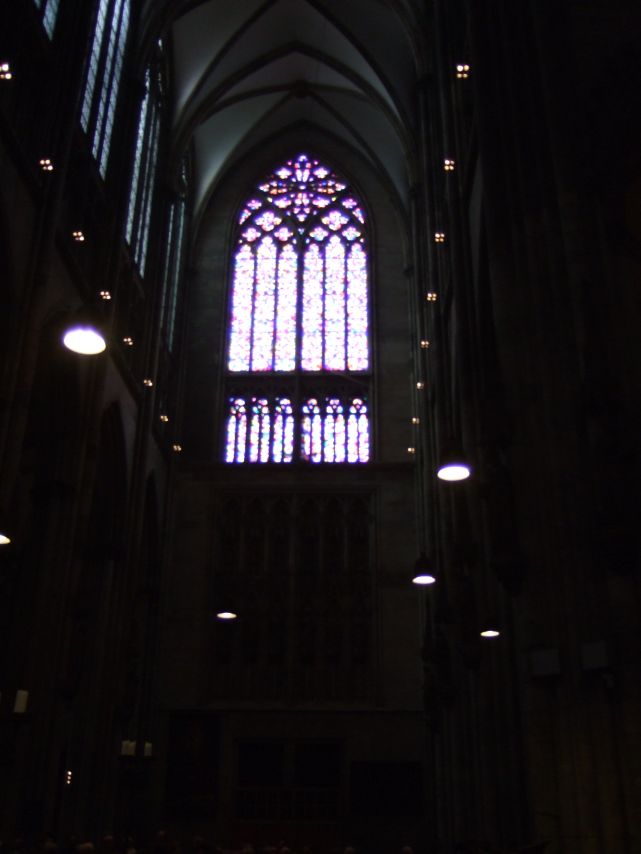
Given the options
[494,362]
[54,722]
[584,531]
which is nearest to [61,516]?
[54,722]

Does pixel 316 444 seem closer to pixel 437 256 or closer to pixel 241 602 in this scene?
pixel 241 602

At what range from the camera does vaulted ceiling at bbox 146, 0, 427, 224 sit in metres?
28.9

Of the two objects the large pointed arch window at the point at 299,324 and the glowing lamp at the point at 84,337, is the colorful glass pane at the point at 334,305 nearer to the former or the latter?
the large pointed arch window at the point at 299,324

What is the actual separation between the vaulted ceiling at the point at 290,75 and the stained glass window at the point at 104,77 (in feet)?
6.20

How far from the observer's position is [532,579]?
9.96 metres

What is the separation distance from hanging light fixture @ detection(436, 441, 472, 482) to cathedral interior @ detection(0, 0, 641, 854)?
0.19ft

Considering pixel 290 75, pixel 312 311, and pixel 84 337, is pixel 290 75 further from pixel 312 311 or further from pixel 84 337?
pixel 84 337

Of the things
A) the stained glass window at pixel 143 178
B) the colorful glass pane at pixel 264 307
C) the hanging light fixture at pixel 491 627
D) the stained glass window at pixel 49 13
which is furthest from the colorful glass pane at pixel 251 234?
the hanging light fixture at pixel 491 627

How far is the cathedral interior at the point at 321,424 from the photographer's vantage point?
33.4ft

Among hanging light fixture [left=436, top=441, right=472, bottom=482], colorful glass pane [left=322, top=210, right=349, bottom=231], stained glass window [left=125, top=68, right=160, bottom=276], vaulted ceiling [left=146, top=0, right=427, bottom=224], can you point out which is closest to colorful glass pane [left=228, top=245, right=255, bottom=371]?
vaulted ceiling [left=146, top=0, right=427, bottom=224]

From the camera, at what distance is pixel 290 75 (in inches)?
1300

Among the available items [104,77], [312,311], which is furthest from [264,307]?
[104,77]

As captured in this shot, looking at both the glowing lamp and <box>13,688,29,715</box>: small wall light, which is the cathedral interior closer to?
the glowing lamp

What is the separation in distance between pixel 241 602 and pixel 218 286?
1145cm
